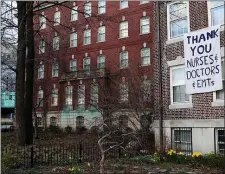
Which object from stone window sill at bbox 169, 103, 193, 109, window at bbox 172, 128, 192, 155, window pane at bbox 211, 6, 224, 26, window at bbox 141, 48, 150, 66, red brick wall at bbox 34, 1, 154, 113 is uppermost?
red brick wall at bbox 34, 1, 154, 113

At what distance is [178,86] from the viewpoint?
15.6 meters

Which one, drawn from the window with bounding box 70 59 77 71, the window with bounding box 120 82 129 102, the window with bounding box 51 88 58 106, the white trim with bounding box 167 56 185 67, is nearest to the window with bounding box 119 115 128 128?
the window with bounding box 120 82 129 102

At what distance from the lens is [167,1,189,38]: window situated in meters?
15.8

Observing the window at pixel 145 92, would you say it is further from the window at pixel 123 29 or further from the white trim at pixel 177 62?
the window at pixel 123 29

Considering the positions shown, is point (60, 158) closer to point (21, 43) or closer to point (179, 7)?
point (21, 43)

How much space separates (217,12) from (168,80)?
3571 millimetres

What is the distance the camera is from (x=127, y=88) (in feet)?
62.3

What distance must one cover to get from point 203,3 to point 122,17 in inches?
933

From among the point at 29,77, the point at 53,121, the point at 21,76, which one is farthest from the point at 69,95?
the point at 21,76

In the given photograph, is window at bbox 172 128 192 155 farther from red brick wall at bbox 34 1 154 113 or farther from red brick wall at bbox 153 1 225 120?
red brick wall at bbox 34 1 154 113

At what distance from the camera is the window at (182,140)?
14.8 meters

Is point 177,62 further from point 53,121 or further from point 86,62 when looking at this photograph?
point 53,121

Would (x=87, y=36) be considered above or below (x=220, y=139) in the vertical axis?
above

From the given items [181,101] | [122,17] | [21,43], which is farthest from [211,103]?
[122,17]
